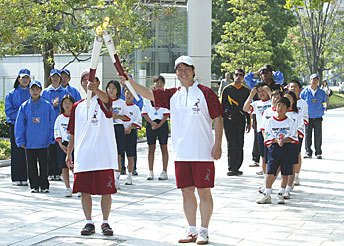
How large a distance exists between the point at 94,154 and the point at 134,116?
4262mm

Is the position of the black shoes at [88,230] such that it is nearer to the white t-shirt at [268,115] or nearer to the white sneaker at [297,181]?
the white t-shirt at [268,115]

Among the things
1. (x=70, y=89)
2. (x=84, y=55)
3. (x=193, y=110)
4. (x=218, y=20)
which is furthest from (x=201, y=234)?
(x=218, y=20)

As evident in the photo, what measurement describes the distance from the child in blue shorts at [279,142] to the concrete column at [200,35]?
51.5 feet

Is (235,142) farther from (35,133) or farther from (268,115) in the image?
(35,133)

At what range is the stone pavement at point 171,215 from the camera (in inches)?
291

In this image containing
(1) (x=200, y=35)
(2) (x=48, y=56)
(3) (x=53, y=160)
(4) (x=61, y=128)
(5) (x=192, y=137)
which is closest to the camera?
(5) (x=192, y=137)

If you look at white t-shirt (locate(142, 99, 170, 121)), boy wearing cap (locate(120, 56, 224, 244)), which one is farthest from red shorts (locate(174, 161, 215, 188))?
white t-shirt (locate(142, 99, 170, 121))

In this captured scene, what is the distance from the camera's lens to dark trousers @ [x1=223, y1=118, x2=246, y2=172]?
41.7ft

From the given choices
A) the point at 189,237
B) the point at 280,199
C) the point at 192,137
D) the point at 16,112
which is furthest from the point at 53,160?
the point at 192,137

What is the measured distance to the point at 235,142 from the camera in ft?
42.4

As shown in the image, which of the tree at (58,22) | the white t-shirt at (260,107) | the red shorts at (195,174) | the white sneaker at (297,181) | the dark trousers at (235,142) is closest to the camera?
the red shorts at (195,174)

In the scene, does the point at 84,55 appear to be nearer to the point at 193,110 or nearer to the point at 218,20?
the point at 218,20

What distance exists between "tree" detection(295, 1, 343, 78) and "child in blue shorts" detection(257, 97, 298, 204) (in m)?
33.5

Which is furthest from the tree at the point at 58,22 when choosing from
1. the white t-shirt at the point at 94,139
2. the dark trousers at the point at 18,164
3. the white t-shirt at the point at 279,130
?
the white t-shirt at the point at 94,139
